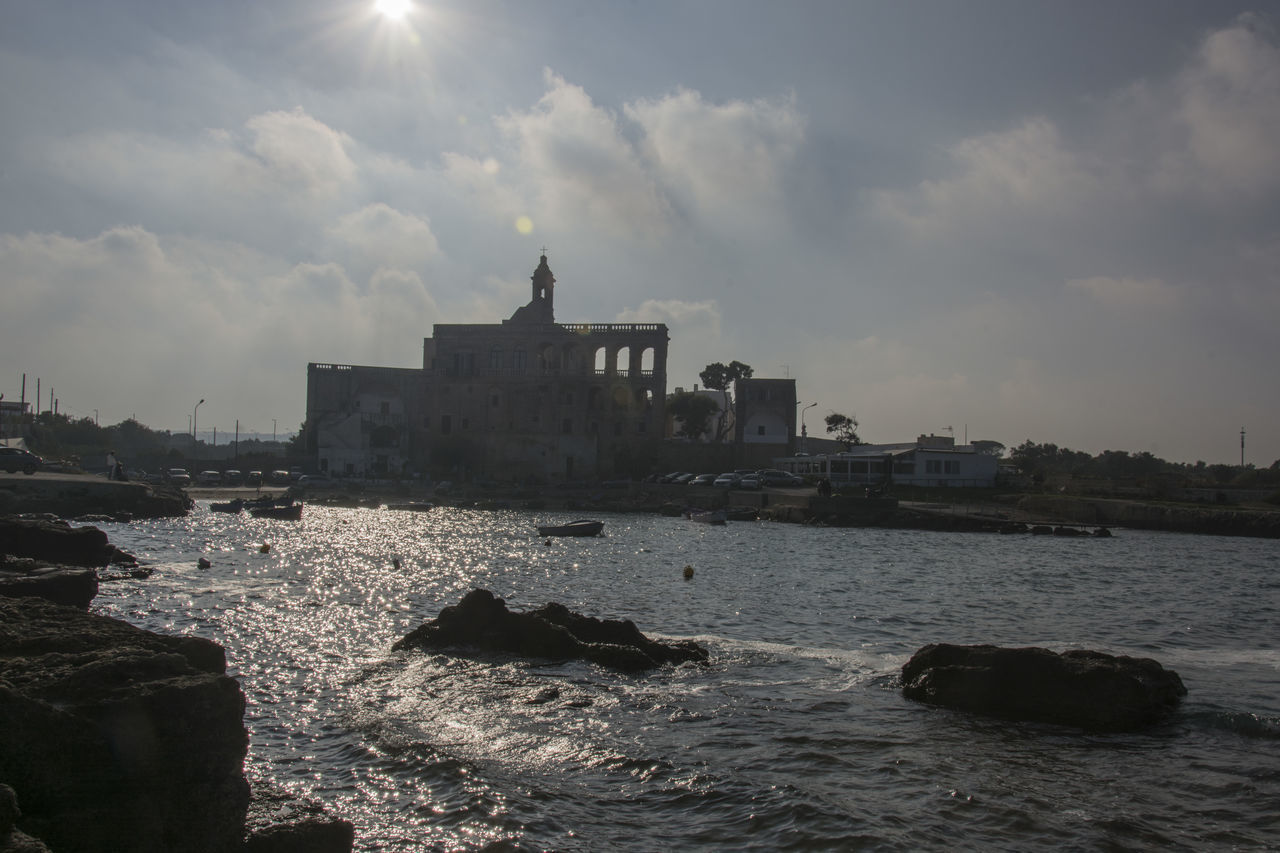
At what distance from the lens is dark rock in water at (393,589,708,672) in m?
16.0

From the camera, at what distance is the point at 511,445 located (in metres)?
79.8

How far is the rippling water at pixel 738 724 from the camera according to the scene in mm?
9195

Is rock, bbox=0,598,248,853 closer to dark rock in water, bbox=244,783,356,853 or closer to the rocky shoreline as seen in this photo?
the rocky shoreline

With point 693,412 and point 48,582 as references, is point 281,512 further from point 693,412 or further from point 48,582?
point 693,412

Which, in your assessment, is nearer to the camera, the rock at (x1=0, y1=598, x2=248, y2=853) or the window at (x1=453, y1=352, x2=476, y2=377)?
the rock at (x1=0, y1=598, x2=248, y2=853)

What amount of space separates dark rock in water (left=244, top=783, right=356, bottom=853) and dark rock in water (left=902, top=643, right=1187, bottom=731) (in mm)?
9771

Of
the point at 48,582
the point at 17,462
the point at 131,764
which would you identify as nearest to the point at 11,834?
the point at 131,764

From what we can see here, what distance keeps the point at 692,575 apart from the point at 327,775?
818 inches

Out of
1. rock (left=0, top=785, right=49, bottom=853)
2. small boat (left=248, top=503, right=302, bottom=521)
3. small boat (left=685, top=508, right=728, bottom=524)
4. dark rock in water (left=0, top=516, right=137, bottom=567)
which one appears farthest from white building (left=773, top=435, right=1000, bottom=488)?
rock (left=0, top=785, right=49, bottom=853)

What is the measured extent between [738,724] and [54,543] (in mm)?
22847

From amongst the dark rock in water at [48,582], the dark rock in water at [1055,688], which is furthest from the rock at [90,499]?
the dark rock in water at [1055,688]

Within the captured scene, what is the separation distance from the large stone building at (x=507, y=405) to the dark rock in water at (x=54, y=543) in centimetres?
5153

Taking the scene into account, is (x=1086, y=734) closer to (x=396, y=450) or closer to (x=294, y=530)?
(x=294, y=530)

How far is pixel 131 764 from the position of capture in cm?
623
